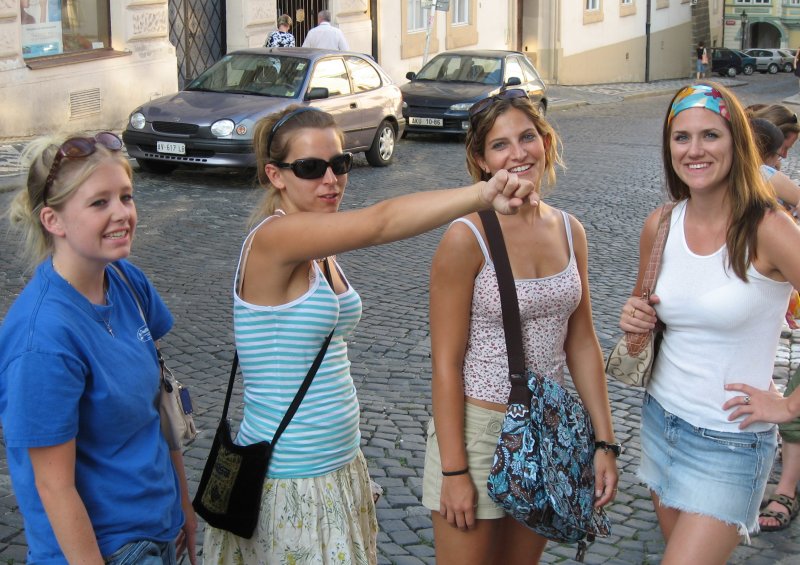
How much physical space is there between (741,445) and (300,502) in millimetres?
1284

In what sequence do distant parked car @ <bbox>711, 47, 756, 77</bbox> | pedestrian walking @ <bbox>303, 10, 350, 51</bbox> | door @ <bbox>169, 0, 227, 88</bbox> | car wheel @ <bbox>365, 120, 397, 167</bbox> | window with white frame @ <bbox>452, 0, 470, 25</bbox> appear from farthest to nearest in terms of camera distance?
distant parked car @ <bbox>711, 47, 756, 77</bbox>, window with white frame @ <bbox>452, 0, 470, 25</bbox>, door @ <bbox>169, 0, 227, 88</bbox>, pedestrian walking @ <bbox>303, 10, 350, 51</bbox>, car wheel @ <bbox>365, 120, 397, 167</bbox>

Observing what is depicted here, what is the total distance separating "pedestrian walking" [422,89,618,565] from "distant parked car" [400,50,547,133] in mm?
15749

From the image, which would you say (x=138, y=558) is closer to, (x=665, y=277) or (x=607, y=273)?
(x=665, y=277)

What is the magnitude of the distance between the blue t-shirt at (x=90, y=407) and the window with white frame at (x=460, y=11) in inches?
1097

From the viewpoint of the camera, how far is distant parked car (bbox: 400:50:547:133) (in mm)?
19391

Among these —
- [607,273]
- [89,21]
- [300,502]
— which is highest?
[89,21]

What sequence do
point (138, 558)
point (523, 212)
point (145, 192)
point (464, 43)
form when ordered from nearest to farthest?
point (138, 558)
point (523, 212)
point (145, 192)
point (464, 43)

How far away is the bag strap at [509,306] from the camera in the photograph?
315cm

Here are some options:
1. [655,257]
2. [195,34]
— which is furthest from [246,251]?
[195,34]

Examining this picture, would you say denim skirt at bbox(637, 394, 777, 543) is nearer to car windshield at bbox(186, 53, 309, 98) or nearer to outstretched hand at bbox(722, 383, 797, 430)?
outstretched hand at bbox(722, 383, 797, 430)

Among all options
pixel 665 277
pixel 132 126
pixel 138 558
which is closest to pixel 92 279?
pixel 138 558

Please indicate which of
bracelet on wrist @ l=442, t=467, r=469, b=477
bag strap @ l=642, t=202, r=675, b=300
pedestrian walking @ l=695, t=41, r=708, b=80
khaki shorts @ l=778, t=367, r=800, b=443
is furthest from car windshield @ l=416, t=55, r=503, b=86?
pedestrian walking @ l=695, t=41, r=708, b=80

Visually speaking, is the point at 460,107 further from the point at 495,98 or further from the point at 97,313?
the point at 97,313

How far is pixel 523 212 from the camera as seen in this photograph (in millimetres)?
3301
